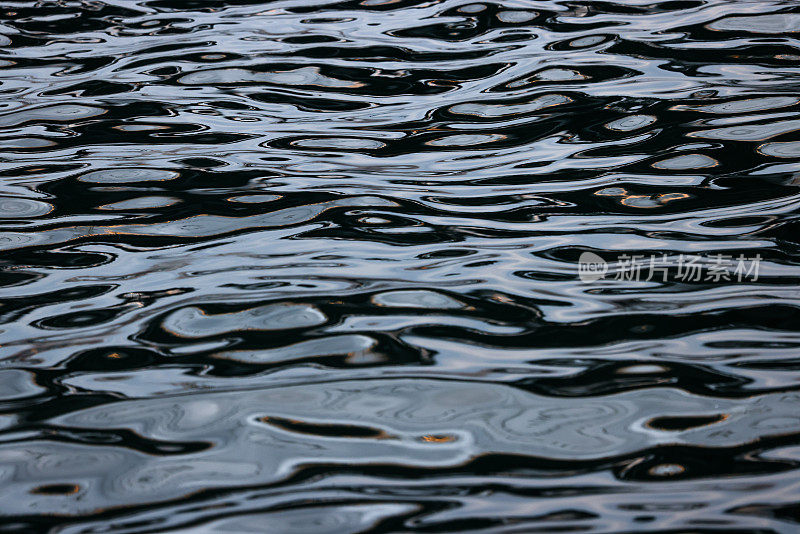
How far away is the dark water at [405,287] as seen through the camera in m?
1.30

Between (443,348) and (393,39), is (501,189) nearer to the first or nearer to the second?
(443,348)

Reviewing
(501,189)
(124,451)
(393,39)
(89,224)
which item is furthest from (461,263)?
(393,39)

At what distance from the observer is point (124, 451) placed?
55.4 inches

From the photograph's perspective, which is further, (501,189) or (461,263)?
(501,189)

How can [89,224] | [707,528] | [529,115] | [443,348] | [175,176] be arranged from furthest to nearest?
[529,115] < [175,176] < [89,224] < [443,348] < [707,528]

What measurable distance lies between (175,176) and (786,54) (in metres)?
2.62

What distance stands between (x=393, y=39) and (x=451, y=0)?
0.61m

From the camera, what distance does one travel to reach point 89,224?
94.7 inches

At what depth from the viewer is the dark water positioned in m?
1.30

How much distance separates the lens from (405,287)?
1.95 metres

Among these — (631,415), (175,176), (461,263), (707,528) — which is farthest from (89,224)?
(707,528)

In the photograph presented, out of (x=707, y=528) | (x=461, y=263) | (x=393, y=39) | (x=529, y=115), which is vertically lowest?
(x=707, y=528)

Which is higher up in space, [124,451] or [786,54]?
[786,54]

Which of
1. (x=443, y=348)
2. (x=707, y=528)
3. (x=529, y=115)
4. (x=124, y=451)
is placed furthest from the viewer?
(x=529, y=115)
